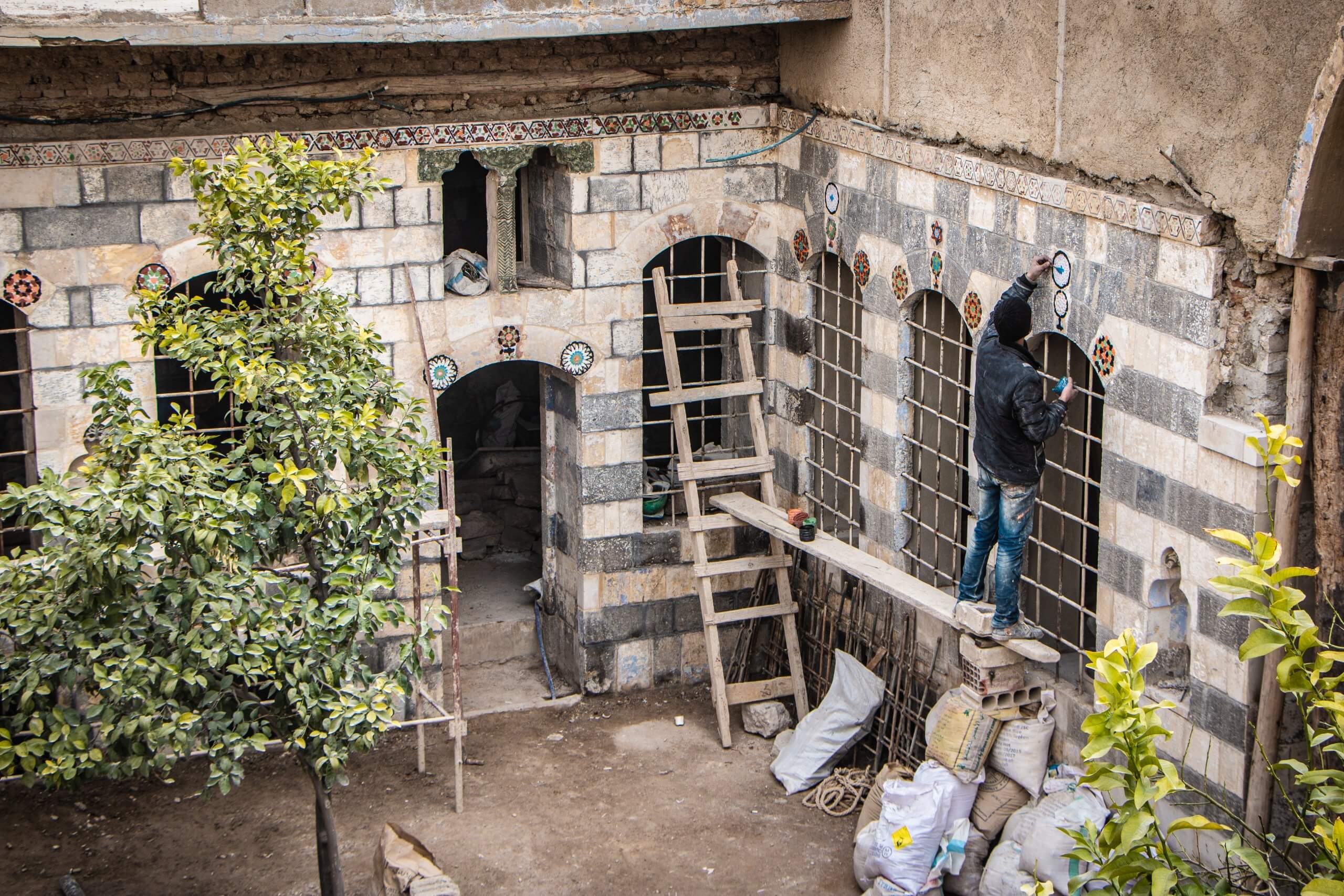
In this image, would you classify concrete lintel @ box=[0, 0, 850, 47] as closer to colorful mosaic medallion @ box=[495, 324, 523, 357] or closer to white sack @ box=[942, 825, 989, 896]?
colorful mosaic medallion @ box=[495, 324, 523, 357]

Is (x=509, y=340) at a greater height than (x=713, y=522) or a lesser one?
greater

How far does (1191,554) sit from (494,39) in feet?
18.6

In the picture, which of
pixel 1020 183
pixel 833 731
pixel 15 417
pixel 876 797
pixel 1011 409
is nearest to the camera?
pixel 1011 409

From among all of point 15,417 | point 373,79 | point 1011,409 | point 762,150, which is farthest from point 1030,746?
point 15,417

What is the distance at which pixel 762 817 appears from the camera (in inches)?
432

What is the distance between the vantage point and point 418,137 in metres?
11.6

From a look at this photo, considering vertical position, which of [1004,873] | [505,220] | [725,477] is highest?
[505,220]

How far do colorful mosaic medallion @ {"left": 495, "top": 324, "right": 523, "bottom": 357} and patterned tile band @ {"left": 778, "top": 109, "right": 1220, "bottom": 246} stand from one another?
2545 mm

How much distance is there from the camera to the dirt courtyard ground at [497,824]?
10250mm

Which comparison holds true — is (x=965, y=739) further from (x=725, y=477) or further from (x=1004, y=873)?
(x=725, y=477)

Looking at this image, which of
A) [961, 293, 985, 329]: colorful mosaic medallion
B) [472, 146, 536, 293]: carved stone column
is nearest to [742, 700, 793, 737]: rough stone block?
[961, 293, 985, 329]: colorful mosaic medallion

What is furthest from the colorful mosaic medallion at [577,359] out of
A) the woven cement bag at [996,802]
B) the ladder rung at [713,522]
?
the woven cement bag at [996,802]

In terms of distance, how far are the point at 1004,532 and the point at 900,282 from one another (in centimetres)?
221

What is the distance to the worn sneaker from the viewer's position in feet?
31.3
